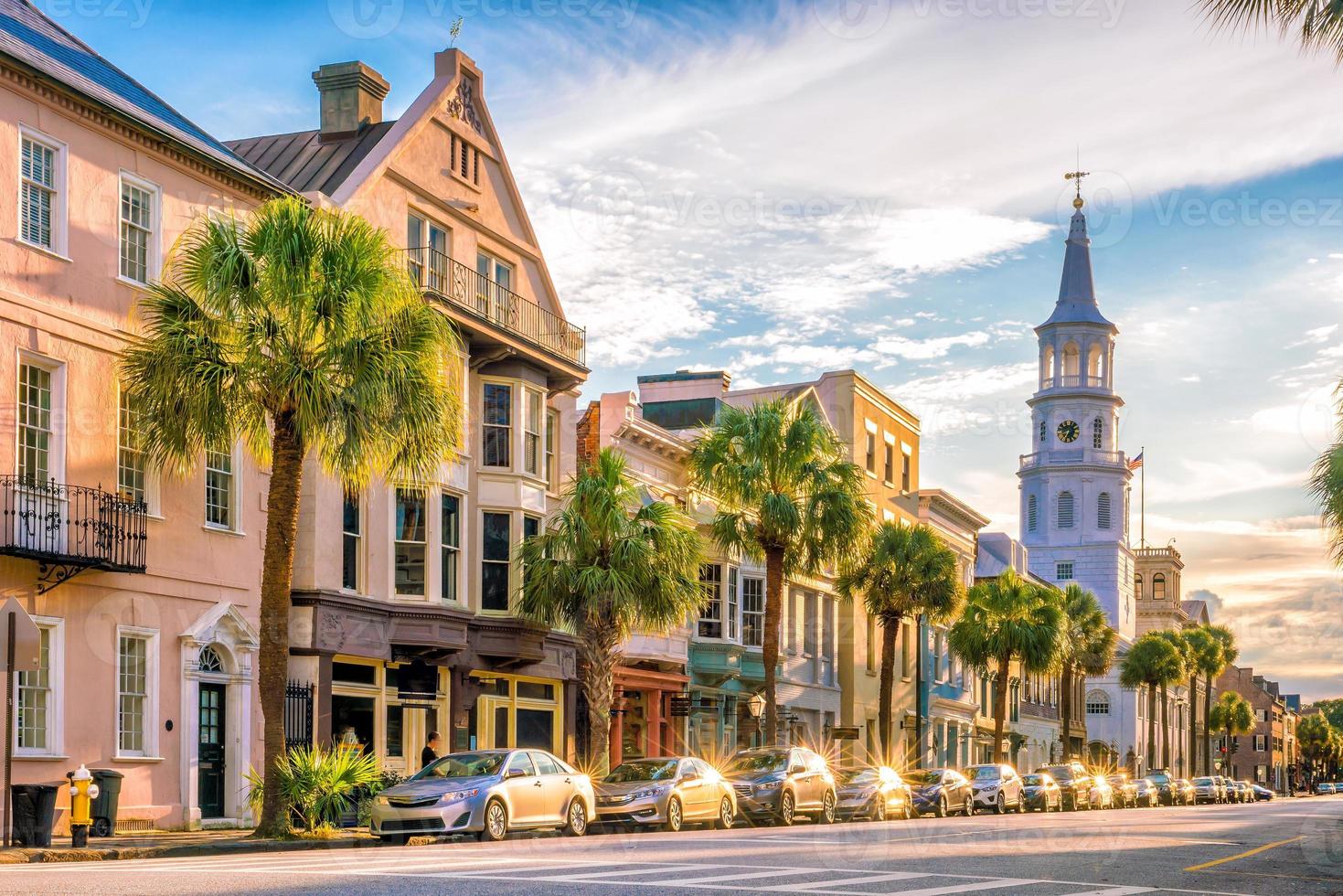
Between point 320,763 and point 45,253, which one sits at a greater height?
point 45,253

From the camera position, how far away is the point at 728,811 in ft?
94.5

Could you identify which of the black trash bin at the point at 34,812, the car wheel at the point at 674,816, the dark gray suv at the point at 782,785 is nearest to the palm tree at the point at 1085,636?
the dark gray suv at the point at 782,785

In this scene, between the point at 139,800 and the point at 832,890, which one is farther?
the point at 139,800

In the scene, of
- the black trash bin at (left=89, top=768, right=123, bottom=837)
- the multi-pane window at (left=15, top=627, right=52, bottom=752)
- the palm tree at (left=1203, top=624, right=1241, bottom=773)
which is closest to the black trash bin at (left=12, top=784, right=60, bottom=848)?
the black trash bin at (left=89, top=768, right=123, bottom=837)

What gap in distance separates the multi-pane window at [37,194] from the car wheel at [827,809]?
17691 millimetres

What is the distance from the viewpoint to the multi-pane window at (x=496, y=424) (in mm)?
35031

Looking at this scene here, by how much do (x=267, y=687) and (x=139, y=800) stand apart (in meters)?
4.11

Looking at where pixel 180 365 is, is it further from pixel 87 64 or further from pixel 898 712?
pixel 898 712

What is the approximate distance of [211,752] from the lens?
89.9 feet

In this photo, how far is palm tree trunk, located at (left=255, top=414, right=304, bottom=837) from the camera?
892 inches

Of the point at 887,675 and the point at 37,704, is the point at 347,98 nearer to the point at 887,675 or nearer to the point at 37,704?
the point at 37,704

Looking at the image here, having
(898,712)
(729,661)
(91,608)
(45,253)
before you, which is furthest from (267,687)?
(898,712)

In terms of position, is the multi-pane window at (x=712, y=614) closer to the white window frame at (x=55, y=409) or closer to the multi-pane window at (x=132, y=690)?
the multi-pane window at (x=132, y=690)

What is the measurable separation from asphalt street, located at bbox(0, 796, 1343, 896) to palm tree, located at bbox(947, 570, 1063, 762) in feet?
111
